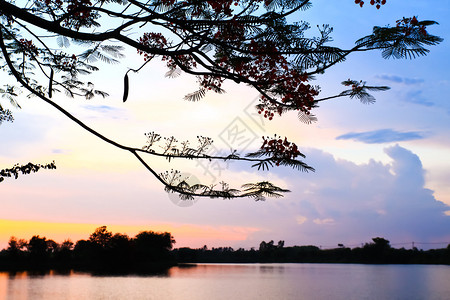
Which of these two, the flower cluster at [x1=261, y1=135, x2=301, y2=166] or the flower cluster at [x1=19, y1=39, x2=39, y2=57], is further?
the flower cluster at [x1=19, y1=39, x2=39, y2=57]

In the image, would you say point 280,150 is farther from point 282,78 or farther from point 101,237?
point 101,237

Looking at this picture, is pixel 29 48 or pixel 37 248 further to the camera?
pixel 37 248

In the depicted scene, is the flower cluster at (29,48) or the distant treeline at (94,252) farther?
the distant treeline at (94,252)

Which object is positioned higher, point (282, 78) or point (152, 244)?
point (282, 78)

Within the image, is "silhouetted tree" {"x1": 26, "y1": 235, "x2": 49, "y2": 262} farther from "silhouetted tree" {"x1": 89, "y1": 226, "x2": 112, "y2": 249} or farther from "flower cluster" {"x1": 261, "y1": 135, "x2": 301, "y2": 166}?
"flower cluster" {"x1": 261, "y1": 135, "x2": 301, "y2": 166}

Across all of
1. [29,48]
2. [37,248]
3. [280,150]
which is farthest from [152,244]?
[280,150]

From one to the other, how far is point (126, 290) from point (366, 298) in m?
32.1

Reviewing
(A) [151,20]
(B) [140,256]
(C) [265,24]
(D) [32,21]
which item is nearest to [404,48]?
(C) [265,24]

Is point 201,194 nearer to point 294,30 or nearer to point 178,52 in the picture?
point 178,52

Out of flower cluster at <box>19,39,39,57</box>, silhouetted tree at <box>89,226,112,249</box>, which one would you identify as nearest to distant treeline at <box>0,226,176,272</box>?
silhouetted tree at <box>89,226,112,249</box>

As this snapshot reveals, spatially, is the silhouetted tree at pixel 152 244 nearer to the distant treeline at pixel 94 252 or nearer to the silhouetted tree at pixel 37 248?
the distant treeline at pixel 94 252

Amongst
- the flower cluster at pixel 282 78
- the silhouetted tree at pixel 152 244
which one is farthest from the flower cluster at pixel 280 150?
the silhouetted tree at pixel 152 244

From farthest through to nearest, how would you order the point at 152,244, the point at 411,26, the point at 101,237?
1. the point at 152,244
2. the point at 101,237
3. the point at 411,26

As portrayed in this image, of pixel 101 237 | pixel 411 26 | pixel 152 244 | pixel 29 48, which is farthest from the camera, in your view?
pixel 152 244
